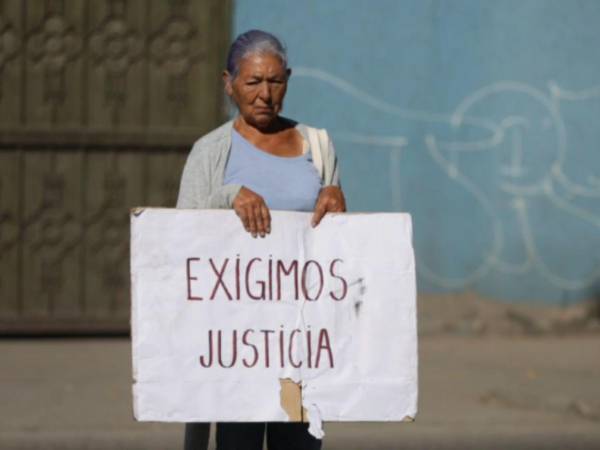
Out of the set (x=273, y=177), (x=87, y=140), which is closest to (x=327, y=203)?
(x=273, y=177)

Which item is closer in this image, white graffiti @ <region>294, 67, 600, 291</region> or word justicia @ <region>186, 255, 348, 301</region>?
word justicia @ <region>186, 255, 348, 301</region>

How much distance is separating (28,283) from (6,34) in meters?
1.62

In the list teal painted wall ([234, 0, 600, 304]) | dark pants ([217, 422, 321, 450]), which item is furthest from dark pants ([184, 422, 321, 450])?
teal painted wall ([234, 0, 600, 304])

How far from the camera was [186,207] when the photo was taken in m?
4.81

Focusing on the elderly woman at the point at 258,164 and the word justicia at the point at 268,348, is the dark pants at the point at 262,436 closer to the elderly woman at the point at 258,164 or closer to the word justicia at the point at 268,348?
the elderly woman at the point at 258,164

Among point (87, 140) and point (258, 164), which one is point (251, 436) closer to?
point (258, 164)

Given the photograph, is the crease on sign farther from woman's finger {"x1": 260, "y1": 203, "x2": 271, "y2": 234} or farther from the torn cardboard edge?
woman's finger {"x1": 260, "y1": 203, "x2": 271, "y2": 234}

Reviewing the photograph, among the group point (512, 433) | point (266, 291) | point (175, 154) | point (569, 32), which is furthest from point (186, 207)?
point (569, 32)

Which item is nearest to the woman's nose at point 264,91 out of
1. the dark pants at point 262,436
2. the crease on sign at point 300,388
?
the crease on sign at point 300,388

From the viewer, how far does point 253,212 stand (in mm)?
4617

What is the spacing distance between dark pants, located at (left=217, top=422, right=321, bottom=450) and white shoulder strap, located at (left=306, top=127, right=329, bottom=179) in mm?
809

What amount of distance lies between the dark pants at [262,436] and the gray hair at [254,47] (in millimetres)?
1103

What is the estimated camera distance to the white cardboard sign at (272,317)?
464 centimetres

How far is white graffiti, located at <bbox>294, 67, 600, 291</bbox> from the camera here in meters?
10.4
